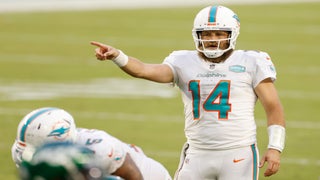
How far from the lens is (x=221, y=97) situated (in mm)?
5828

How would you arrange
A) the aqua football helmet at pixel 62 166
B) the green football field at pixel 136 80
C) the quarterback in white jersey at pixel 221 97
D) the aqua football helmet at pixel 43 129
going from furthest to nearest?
the green football field at pixel 136 80, the quarterback in white jersey at pixel 221 97, the aqua football helmet at pixel 43 129, the aqua football helmet at pixel 62 166

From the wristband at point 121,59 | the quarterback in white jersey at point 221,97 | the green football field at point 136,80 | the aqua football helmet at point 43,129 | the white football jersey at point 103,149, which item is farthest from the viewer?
the green football field at point 136,80

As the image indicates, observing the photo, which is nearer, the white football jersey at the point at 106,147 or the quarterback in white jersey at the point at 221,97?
the white football jersey at the point at 106,147

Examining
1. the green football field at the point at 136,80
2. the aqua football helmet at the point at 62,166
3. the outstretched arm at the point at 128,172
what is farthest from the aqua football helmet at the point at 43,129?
the green football field at the point at 136,80

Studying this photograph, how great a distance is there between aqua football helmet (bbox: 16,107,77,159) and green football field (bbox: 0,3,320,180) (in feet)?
10.4

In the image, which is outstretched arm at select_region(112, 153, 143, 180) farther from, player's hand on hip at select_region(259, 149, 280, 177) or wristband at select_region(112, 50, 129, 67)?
player's hand on hip at select_region(259, 149, 280, 177)

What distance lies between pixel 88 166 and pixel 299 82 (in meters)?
10.1

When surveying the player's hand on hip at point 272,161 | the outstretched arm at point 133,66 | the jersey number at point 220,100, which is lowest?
the player's hand on hip at point 272,161

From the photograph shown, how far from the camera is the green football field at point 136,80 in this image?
389 inches

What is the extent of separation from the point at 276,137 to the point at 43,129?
4.81 feet

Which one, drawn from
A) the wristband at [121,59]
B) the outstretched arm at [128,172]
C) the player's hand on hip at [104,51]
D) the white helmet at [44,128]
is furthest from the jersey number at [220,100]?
the white helmet at [44,128]

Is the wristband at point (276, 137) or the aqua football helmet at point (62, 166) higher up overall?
the aqua football helmet at point (62, 166)

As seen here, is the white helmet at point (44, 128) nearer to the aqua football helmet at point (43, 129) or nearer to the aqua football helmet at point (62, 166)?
the aqua football helmet at point (43, 129)

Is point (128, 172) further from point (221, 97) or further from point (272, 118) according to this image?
point (272, 118)
